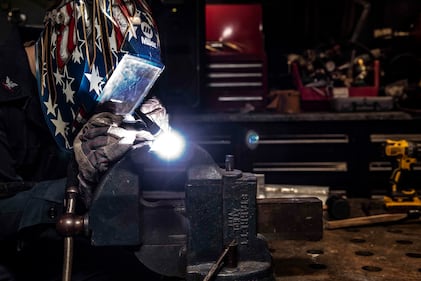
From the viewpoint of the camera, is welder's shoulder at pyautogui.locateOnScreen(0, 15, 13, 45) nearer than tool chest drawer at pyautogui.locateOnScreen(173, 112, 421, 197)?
Yes

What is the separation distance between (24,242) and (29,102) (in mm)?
443

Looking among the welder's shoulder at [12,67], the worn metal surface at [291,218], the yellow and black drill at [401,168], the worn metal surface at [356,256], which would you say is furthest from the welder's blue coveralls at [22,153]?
the yellow and black drill at [401,168]

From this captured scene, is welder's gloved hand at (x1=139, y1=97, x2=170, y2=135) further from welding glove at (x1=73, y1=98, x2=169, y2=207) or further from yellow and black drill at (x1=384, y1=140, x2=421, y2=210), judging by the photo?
yellow and black drill at (x1=384, y1=140, x2=421, y2=210)

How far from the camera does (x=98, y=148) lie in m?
1.16

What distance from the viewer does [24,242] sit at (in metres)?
1.32

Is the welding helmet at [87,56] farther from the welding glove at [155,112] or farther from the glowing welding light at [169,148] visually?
the glowing welding light at [169,148]

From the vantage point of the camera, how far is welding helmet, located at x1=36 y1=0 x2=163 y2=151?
4.64 feet

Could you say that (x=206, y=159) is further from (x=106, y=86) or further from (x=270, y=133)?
(x=270, y=133)

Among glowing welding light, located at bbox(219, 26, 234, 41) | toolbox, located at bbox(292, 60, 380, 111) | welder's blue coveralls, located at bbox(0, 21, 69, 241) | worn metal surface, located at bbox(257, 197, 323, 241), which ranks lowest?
worn metal surface, located at bbox(257, 197, 323, 241)

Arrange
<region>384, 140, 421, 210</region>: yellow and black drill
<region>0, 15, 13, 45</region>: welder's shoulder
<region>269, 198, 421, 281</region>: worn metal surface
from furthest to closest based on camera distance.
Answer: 1. <region>384, 140, 421, 210</region>: yellow and black drill
2. <region>0, 15, 13, 45</region>: welder's shoulder
3. <region>269, 198, 421, 281</region>: worn metal surface

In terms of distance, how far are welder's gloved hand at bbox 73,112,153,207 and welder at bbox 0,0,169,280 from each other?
10 cm

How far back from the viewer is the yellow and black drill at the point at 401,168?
1837 mm

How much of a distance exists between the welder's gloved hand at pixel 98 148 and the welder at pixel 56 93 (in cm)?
10

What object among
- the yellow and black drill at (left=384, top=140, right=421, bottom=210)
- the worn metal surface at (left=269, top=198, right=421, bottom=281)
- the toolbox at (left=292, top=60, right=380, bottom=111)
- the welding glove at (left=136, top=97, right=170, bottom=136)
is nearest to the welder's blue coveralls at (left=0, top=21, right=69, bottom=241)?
the welding glove at (left=136, top=97, right=170, bottom=136)
